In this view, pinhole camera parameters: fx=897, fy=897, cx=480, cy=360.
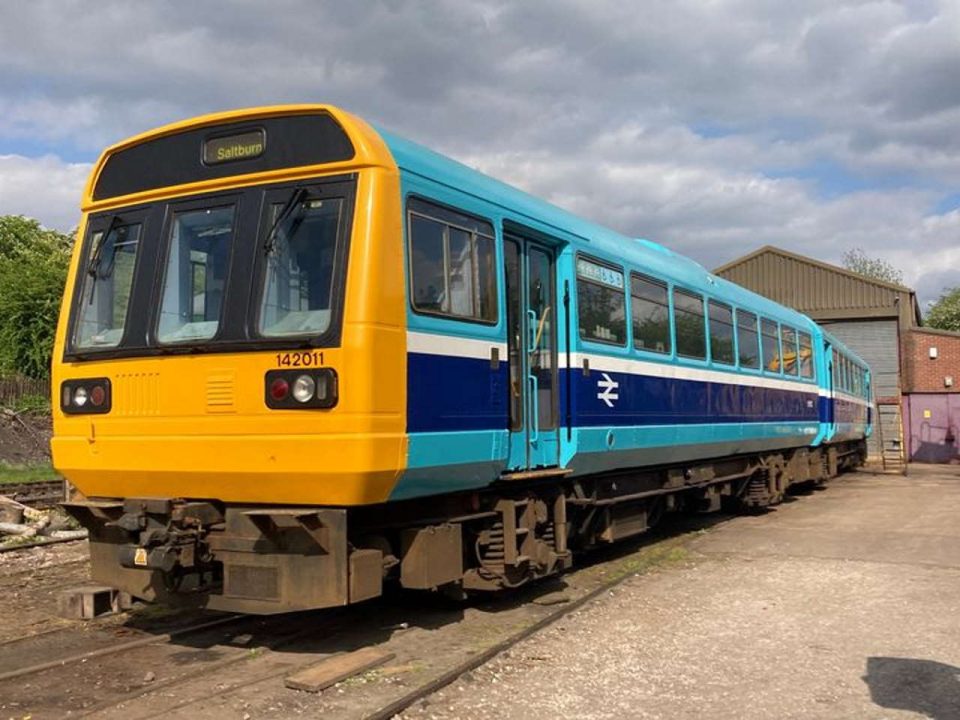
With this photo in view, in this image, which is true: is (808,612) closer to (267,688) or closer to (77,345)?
(267,688)

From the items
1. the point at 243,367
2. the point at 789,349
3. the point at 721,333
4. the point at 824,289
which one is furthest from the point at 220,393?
the point at 824,289

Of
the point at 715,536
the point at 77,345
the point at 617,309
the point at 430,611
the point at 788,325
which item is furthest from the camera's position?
the point at 788,325

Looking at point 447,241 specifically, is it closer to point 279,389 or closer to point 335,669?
point 279,389

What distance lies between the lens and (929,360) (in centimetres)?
3200

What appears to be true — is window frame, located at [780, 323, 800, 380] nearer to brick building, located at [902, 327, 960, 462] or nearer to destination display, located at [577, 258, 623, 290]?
destination display, located at [577, 258, 623, 290]

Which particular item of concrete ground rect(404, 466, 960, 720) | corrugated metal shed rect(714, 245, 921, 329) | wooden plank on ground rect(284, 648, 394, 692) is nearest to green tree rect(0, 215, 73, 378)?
corrugated metal shed rect(714, 245, 921, 329)

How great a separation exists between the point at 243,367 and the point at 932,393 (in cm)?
3181

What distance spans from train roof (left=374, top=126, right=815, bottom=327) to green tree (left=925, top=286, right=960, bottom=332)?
210 feet

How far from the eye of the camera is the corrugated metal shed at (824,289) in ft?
106

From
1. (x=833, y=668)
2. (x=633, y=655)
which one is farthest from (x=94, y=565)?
(x=833, y=668)

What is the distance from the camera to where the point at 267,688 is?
204 inches

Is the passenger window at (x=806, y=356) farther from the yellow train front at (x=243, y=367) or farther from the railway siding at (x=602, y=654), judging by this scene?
the yellow train front at (x=243, y=367)

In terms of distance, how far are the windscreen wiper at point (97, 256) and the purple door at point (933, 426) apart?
31709 millimetres

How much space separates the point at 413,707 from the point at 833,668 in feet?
9.02
